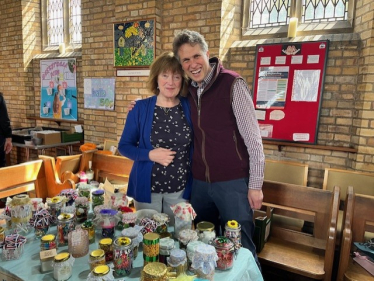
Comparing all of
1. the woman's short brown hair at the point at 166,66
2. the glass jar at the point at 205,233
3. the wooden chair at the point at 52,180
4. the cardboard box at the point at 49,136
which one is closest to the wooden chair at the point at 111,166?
the wooden chair at the point at 52,180

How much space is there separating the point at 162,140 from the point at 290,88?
2006 millimetres

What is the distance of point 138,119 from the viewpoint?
67.7 inches

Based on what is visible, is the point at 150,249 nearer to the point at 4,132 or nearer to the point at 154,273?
the point at 154,273

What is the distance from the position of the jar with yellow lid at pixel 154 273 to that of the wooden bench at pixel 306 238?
49.8 inches

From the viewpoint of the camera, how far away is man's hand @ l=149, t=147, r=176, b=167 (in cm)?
160

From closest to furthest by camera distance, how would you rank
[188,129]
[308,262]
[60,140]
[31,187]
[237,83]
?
[237,83] < [188,129] < [308,262] < [31,187] < [60,140]

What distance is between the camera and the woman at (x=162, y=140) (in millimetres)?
1653

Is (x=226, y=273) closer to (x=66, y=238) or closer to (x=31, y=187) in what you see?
(x=66, y=238)

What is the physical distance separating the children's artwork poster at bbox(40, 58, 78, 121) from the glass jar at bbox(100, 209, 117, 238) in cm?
370

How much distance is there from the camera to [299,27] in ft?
10.7

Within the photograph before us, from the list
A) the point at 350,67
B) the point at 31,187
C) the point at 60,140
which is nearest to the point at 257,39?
the point at 350,67

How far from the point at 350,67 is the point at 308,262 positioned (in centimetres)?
193

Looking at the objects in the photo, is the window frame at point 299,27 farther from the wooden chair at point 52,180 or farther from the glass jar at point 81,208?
the glass jar at point 81,208

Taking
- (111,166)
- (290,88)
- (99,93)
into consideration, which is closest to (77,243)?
(111,166)
